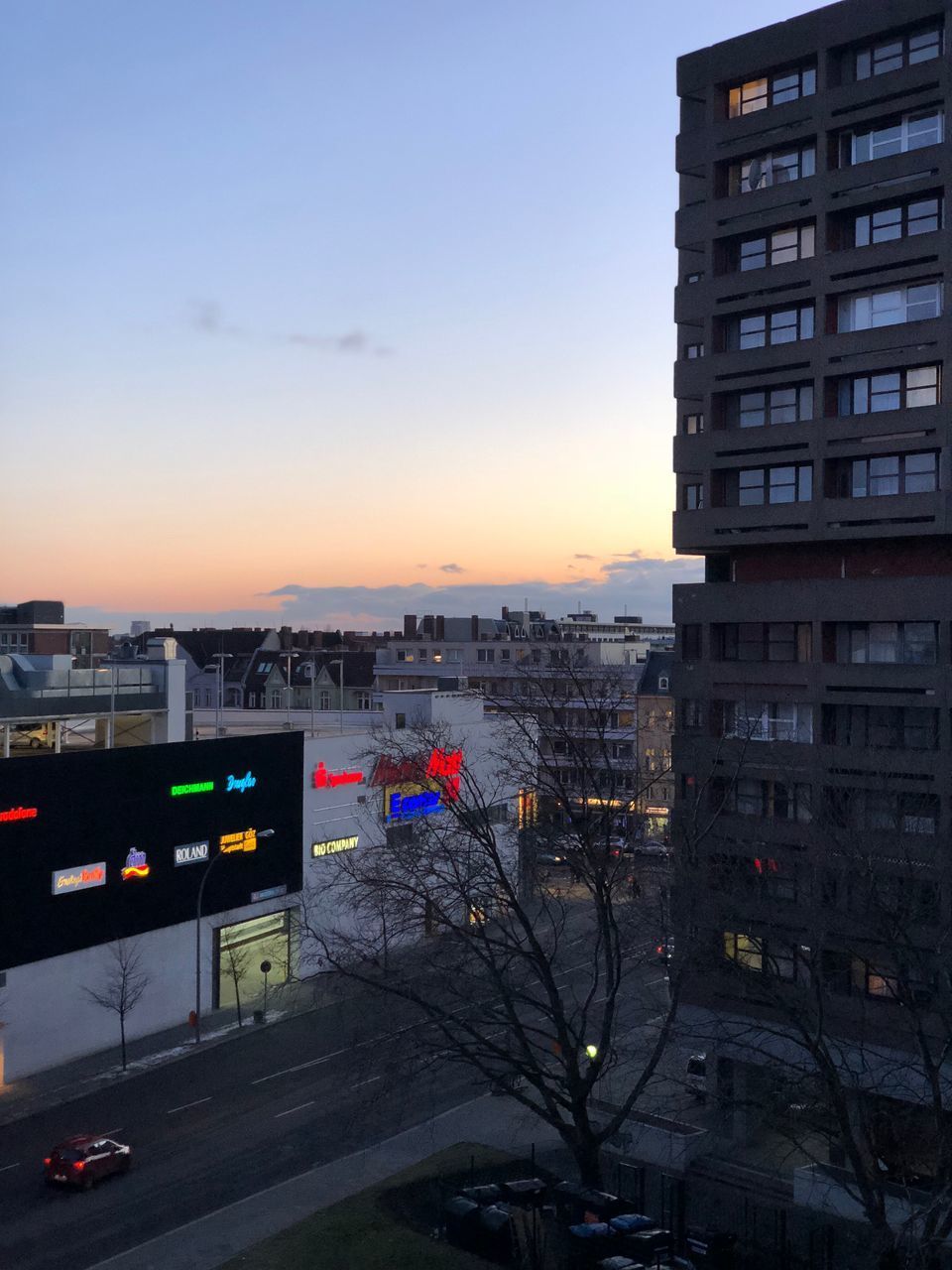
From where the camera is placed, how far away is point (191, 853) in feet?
142

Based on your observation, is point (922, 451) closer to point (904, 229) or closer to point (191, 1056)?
point (904, 229)

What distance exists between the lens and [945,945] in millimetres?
24844

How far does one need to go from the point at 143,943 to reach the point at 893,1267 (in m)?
28.2

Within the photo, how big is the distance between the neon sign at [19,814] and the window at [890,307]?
95.0ft

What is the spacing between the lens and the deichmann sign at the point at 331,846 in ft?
161

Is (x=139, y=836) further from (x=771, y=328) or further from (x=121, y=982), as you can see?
(x=771, y=328)

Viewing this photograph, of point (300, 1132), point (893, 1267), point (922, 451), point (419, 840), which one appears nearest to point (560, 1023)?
point (419, 840)

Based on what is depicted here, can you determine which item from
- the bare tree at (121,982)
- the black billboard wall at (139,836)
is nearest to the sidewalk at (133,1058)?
the bare tree at (121,982)

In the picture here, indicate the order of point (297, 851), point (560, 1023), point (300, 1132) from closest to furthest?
1. point (560, 1023)
2. point (300, 1132)
3. point (297, 851)

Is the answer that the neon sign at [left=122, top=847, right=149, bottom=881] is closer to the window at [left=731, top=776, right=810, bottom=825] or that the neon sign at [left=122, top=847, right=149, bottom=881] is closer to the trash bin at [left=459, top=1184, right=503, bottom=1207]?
the trash bin at [left=459, top=1184, right=503, bottom=1207]

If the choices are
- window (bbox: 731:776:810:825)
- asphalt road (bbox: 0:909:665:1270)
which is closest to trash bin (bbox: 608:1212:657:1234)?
asphalt road (bbox: 0:909:665:1270)

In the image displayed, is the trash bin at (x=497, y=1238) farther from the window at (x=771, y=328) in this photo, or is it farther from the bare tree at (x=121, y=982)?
the window at (x=771, y=328)

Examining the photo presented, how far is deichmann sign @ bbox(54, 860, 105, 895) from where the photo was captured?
38.2 metres

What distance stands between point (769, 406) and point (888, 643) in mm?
8258
